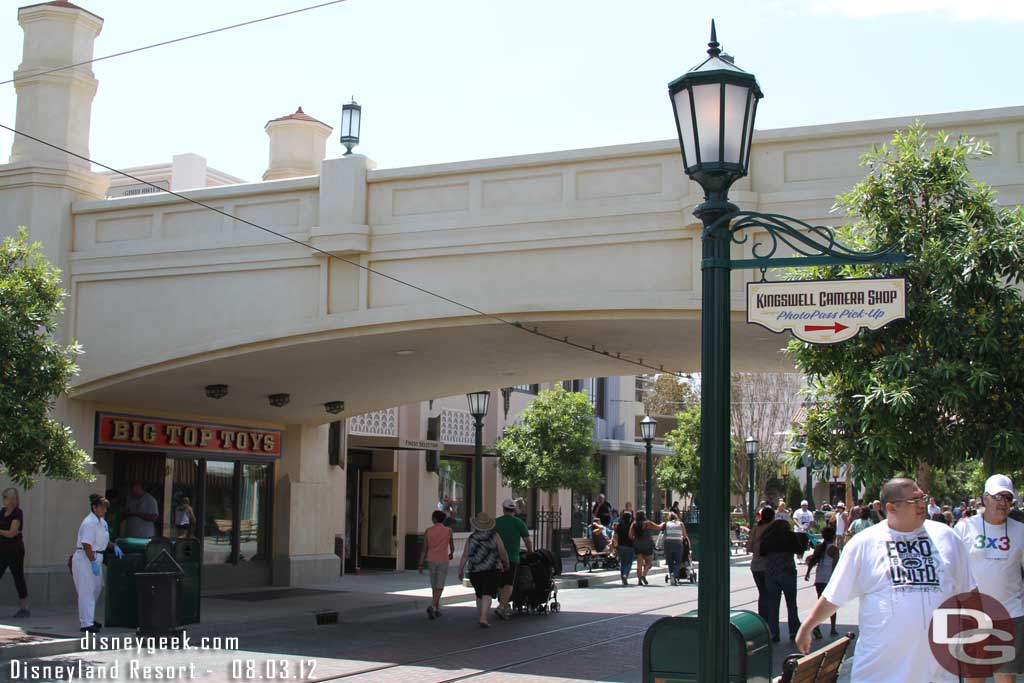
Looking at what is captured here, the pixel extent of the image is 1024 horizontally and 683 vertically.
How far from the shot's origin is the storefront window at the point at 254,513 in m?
22.0

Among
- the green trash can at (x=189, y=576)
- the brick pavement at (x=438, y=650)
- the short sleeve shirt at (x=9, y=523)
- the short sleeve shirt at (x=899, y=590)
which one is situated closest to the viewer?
the short sleeve shirt at (x=899, y=590)

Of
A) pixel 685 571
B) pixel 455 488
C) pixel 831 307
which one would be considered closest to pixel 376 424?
pixel 455 488

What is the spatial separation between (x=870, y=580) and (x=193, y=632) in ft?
36.6

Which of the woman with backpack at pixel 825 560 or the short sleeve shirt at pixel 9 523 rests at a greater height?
the short sleeve shirt at pixel 9 523

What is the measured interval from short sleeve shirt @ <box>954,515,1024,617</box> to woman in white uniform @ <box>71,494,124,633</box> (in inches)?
405

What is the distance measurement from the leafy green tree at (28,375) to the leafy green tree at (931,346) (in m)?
8.20

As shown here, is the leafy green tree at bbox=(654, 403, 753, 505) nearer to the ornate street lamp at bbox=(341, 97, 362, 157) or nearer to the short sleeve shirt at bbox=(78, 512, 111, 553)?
the ornate street lamp at bbox=(341, 97, 362, 157)

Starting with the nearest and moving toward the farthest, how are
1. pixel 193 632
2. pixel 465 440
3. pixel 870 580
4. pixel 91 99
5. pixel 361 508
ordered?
pixel 870 580
pixel 193 632
pixel 91 99
pixel 361 508
pixel 465 440

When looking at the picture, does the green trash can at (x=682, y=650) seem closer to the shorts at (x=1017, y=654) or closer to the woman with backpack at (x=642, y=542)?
the shorts at (x=1017, y=654)

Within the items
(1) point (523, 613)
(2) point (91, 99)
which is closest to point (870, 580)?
(1) point (523, 613)

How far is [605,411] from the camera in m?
41.3

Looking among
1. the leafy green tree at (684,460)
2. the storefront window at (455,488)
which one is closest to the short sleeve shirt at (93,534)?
the storefront window at (455,488)

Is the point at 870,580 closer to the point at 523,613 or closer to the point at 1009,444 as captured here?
the point at 1009,444

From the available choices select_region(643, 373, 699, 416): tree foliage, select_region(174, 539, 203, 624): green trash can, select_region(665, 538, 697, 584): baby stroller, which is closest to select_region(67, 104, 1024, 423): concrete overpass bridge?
select_region(174, 539, 203, 624): green trash can
